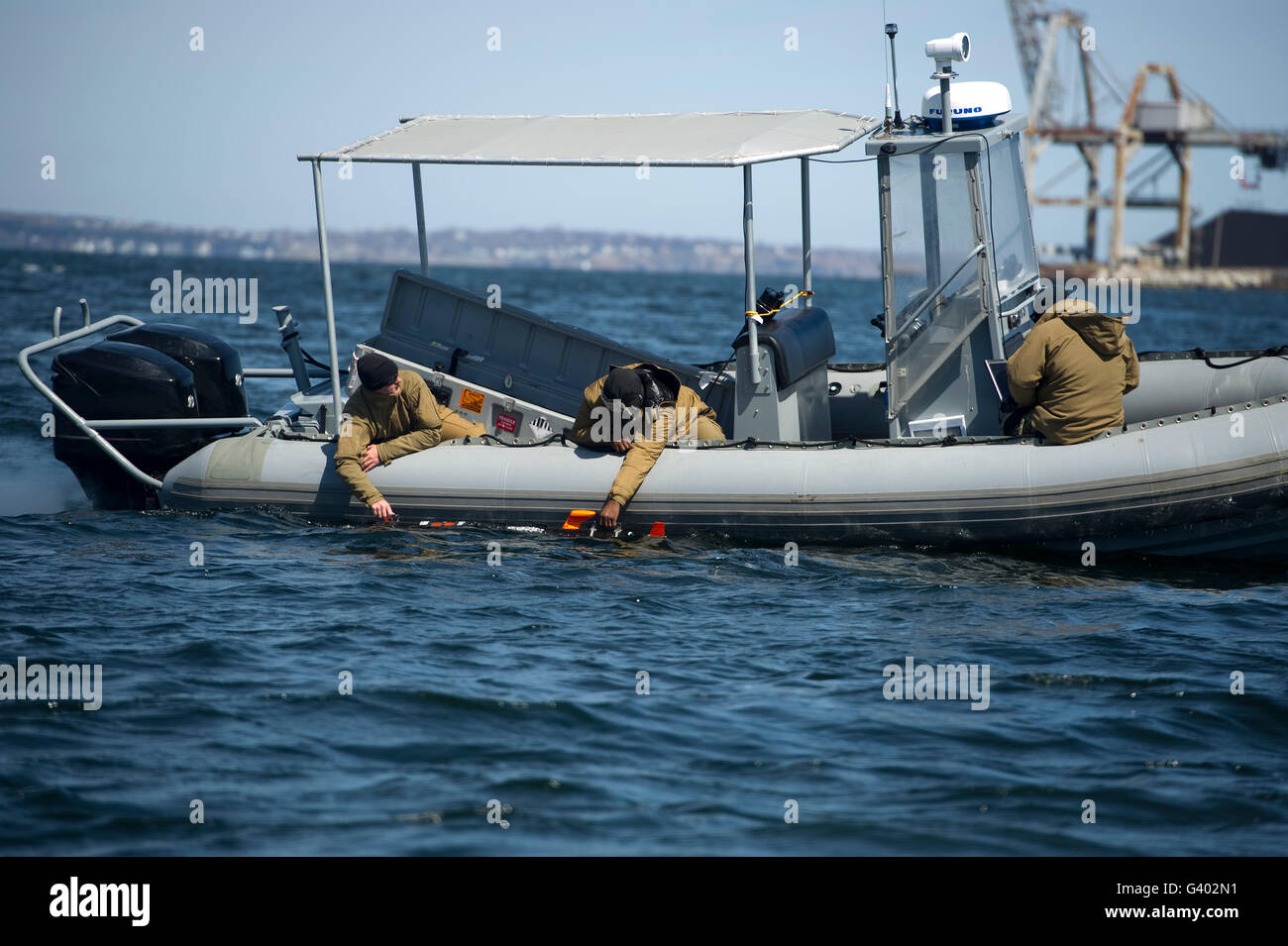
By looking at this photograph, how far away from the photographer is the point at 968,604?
6.34 meters

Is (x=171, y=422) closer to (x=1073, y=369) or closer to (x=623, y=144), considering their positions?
(x=623, y=144)

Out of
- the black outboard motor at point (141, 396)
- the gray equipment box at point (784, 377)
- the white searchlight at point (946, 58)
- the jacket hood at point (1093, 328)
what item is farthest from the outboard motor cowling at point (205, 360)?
the jacket hood at point (1093, 328)

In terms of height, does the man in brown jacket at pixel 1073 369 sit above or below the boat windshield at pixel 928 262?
below

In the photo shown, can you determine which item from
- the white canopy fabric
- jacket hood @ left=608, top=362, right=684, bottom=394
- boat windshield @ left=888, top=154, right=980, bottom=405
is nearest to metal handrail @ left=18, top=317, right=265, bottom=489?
the white canopy fabric

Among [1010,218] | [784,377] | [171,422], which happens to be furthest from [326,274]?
[1010,218]

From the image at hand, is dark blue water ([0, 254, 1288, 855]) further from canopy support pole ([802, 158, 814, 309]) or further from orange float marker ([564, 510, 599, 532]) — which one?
canopy support pole ([802, 158, 814, 309])

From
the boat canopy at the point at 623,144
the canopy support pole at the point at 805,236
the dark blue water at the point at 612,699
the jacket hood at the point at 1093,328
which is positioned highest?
the boat canopy at the point at 623,144

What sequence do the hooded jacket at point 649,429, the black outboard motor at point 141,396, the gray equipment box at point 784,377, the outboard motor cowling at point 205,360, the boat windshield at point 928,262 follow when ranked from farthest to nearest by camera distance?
the outboard motor cowling at point 205,360
the black outboard motor at point 141,396
the gray equipment box at point 784,377
the boat windshield at point 928,262
the hooded jacket at point 649,429

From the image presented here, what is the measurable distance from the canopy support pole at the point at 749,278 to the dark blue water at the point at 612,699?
114cm

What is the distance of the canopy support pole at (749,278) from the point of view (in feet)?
23.3

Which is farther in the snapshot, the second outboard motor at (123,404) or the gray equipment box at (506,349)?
the gray equipment box at (506,349)

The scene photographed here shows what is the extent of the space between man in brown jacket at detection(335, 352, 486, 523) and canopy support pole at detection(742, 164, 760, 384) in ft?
6.47

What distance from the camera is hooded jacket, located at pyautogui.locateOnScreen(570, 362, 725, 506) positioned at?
23.9 ft

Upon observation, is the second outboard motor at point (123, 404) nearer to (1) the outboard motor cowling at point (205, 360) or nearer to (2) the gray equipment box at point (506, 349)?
(1) the outboard motor cowling at point (205, 360)
